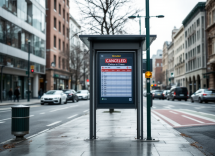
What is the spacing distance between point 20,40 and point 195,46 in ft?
124

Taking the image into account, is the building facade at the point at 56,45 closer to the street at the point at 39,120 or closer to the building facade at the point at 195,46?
the building facade at the point at 195,46

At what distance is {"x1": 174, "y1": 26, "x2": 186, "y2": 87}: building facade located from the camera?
73.8 m

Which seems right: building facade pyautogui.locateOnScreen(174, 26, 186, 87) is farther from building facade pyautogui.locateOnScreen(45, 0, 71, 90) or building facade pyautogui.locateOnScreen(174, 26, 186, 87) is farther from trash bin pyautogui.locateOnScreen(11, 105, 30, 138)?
trash bin pyautogui.locateOnScreen(11, 105, 30, 138)

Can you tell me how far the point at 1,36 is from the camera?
30203 millimetres

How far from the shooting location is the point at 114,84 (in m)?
7.88

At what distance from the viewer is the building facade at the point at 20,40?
31406mm

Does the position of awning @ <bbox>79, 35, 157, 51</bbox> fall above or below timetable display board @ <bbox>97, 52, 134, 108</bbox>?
above

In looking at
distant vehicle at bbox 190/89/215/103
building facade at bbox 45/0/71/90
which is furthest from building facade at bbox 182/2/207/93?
building facade at bbox 45/0/71/90

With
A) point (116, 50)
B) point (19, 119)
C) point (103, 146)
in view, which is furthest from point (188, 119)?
point (19, 119)

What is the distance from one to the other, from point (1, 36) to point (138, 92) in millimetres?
26069

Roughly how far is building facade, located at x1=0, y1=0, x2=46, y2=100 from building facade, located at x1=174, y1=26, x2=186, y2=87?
41.6 m

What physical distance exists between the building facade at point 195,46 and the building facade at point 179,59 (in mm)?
4664

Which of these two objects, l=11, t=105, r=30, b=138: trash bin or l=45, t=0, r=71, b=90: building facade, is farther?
l=45, t=0, r=71, b=90: building facade


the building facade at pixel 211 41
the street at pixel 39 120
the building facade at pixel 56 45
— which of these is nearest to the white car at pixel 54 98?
the street at pixel 39 120
